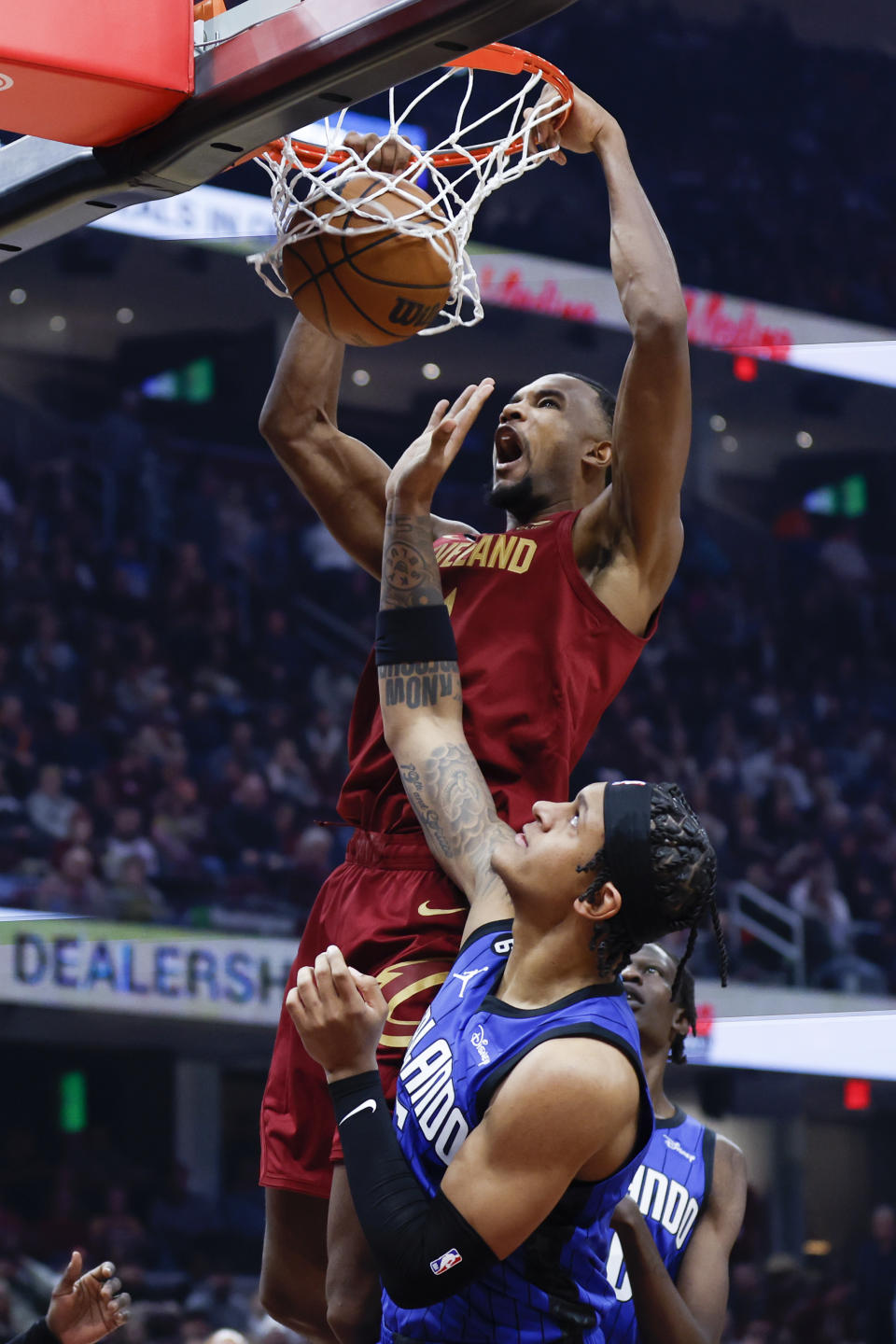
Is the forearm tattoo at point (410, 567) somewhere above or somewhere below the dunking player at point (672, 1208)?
above

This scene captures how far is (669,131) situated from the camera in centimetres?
1536

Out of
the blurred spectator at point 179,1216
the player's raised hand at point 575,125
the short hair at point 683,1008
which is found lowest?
the blurred spectator at point 179,1216

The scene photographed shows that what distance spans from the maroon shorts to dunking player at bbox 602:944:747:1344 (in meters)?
0.63

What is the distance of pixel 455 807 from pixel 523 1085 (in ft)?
2.01

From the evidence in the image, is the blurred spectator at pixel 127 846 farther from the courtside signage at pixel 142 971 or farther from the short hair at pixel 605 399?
the short hair at pixel 605 399

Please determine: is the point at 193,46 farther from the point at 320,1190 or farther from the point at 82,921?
the point at 82,921

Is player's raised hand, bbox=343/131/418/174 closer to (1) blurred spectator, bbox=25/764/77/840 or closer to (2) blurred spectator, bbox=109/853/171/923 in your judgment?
(2) blurred spectator, bbox=109/853/171/923

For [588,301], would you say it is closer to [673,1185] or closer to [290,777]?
[290,777]

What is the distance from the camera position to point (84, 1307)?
3588 mm

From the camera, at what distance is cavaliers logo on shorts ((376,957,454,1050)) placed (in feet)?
10.3

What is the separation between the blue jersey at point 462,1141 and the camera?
271 cm

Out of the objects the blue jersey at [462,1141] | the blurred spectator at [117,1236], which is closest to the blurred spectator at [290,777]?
the blurred spectator at [117,1236]

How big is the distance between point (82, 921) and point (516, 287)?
6604mm

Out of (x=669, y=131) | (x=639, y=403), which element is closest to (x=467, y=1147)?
(x=639, y=403)
